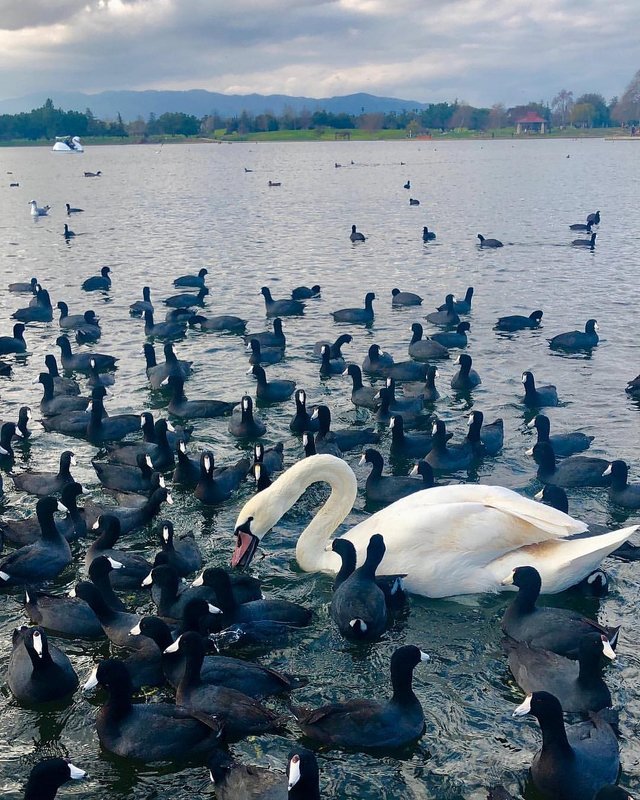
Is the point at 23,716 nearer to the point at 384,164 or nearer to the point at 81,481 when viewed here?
the point at 81,481

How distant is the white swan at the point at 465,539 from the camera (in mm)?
11211

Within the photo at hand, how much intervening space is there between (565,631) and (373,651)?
2246mm

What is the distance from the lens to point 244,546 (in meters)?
11.6

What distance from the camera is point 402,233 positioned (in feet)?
165

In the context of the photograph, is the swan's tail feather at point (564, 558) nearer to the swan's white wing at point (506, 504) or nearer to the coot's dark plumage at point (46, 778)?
the swan's white wing at point (506, 504)

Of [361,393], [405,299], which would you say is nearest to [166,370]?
[361,393]

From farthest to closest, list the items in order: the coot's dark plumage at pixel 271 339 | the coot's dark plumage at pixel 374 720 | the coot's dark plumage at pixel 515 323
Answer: the coot's dark plumage at pixel 515 323 → the coot's dark plumage at pixel 271 339 → the coot's dark plumage at pixel 374 720

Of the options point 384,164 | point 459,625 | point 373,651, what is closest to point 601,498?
point 459,625

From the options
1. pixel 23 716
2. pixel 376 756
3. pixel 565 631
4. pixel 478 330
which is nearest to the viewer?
pixel 376 756

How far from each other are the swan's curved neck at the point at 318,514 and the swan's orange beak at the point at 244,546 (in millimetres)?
79

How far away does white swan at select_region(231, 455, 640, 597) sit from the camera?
11.2 metres

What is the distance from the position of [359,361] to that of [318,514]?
1154 cm

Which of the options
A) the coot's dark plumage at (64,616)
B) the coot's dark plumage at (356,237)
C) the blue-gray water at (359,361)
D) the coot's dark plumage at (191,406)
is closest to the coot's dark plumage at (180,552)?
the blue-gray water at (359,361)

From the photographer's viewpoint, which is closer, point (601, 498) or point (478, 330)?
point (601, 498)
